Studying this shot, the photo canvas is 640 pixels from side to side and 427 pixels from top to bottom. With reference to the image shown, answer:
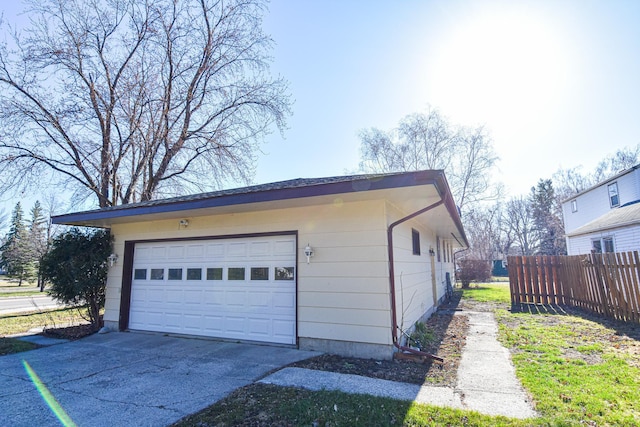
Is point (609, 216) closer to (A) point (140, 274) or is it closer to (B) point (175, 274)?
(B) point (175, 274)

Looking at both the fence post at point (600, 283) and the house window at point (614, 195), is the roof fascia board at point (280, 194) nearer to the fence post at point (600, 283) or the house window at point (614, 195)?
the fence post at point (600, 283)

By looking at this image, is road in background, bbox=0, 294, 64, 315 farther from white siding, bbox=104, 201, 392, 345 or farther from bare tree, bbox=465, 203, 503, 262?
bare tree, bbox=465, 203, 503, 262

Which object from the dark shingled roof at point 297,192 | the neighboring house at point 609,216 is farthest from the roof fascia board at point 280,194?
the neighboring house at point 609,216

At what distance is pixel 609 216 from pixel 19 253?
40.6m

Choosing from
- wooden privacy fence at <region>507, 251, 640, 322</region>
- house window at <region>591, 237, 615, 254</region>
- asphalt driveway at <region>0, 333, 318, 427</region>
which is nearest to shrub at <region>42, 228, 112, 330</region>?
asphalt driveway at <region>0, 333, 318, 427</region>

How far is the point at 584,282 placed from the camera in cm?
952

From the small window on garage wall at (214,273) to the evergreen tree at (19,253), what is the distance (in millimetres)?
27139

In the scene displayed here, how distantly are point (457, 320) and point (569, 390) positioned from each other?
5.16 metres

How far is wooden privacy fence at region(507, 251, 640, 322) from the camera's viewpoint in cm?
734

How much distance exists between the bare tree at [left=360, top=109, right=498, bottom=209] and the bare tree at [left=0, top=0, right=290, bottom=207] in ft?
36.1

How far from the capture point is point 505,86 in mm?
8281

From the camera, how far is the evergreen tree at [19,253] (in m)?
26.2

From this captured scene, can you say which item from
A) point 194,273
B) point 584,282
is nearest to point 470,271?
point 584,282

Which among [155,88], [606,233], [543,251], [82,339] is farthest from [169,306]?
[543,251]
